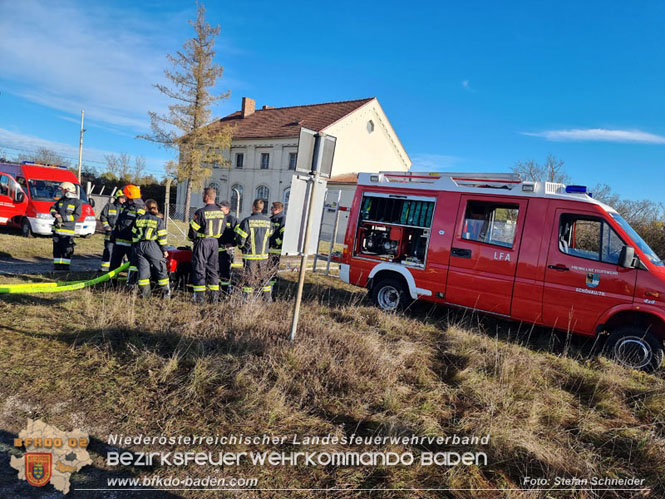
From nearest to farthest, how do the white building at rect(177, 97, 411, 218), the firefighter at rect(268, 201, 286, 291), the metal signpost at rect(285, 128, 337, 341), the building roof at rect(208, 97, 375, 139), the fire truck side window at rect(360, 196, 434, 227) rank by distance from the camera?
the metal signpost at rect(285, 128, 337, 341), the fire truck side window at rect(360, 196, 434, 227), the firefighter at rect(268, 201, 286, 291), the white building at rect(177, 97, 411, 218), the building roof at rect(208, 97, 375, 139)

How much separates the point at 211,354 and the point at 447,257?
4049 millimetres

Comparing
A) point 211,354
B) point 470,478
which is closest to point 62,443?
point 211,354

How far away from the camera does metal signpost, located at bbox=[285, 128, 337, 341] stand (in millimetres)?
4035

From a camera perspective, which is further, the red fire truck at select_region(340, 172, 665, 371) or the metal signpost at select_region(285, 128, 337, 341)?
the red fire truck at select_region(340, 172, 665, 371)

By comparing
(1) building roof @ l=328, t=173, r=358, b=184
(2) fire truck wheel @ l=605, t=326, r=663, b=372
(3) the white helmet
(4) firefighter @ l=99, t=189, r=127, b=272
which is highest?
(1) building roof @ l=328, t=173, r=358, b=184

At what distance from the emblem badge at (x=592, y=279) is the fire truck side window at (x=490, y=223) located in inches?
43.8

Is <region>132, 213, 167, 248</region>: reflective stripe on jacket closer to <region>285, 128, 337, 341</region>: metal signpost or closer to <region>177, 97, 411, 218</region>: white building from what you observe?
<region>285, 128, 337, 341</region>: metal signpost

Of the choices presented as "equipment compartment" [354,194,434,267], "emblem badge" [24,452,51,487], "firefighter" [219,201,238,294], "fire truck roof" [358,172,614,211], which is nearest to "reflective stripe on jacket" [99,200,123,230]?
"firefighter" [219,201,238,294]

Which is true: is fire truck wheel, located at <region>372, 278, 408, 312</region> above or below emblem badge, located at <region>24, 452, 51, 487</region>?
above

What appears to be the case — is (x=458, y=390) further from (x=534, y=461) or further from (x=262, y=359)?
(x=262, y=359)

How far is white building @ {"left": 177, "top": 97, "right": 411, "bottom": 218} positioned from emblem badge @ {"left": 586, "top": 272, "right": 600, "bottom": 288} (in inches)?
881

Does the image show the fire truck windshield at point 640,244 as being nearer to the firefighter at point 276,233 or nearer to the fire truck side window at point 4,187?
the firefighter at point 276,233

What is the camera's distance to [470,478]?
275 cm

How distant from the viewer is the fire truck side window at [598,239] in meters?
5.09
